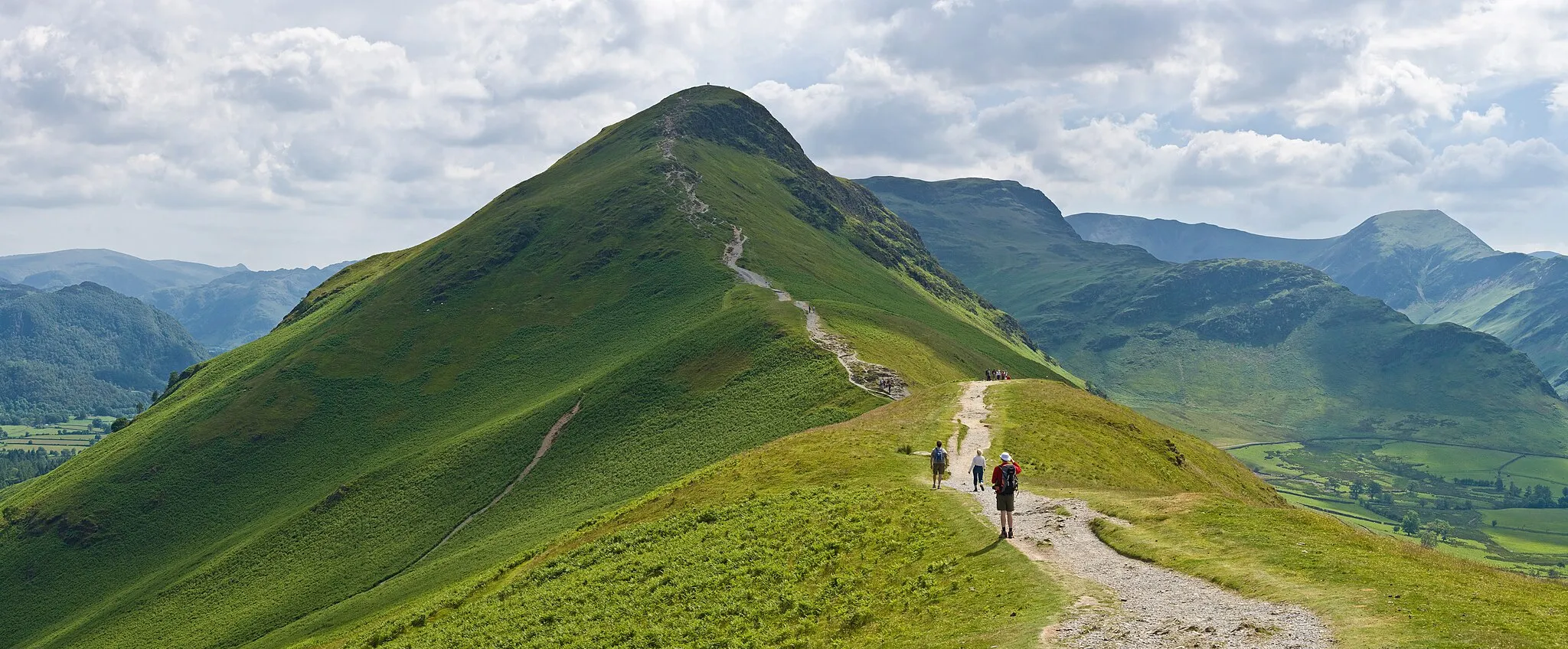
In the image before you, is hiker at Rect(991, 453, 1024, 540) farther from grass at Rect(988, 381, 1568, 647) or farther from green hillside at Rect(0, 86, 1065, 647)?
green hillside at Rect(0, 86, 1065, 647)

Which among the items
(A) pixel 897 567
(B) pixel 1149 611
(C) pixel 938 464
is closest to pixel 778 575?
(A) pixel 897 567

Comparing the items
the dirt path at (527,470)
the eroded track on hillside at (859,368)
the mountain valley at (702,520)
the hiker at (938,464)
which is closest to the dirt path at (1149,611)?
the mountain valley at (702,520)

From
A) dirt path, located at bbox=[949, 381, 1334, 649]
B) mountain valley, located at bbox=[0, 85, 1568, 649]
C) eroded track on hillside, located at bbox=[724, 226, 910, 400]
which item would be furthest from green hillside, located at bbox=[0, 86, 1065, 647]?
dirt path, located at bbox=[949, 381, 1334, 649]

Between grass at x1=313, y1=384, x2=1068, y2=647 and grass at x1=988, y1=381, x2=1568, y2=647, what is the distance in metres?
6.88

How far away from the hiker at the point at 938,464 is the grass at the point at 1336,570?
6542 millimetres

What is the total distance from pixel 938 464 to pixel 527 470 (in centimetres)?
8928

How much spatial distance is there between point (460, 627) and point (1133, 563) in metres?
39.5

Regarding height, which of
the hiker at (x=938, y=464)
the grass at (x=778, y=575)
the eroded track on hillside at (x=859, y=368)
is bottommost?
the grass at (x=778, y=575)

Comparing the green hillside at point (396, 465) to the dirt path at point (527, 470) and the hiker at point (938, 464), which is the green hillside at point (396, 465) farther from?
the hiker at point (938, 464)

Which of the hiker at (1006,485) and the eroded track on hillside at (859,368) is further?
the eroded track on hillside at (859,368)

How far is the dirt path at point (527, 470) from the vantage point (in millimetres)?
121562

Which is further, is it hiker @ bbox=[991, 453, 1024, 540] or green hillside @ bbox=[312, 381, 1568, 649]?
hiker @ bbox=[991, 453, 1024, 540]

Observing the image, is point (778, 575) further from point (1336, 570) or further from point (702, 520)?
point (1336, 570)

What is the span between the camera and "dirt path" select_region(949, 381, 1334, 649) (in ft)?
92.0
